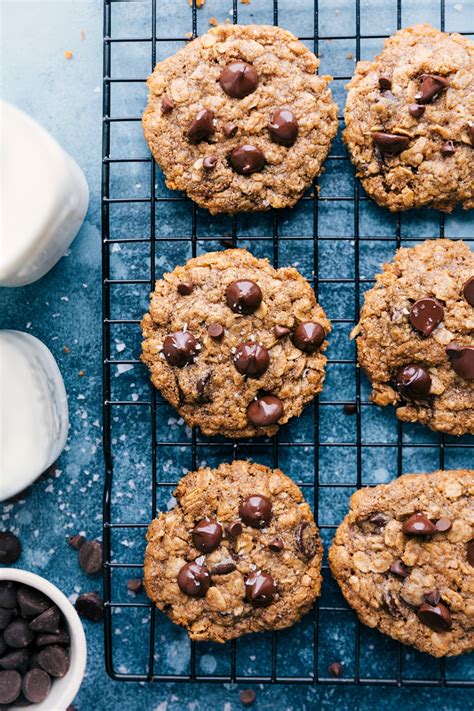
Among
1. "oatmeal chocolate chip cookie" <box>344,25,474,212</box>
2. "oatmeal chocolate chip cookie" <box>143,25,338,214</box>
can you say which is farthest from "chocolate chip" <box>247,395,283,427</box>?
"oatmeal chocolate chip cookie" <box>344,25,474,212</box>

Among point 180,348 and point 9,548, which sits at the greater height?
point 180,348

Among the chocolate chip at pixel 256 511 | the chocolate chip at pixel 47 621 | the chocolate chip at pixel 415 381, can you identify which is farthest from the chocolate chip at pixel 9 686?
the chocolate chip at pixel 415 381

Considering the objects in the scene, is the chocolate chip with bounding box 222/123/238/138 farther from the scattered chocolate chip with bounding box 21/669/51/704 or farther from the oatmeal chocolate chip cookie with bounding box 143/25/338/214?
the scattered chocolate chip with bounding box 21/669/51/704

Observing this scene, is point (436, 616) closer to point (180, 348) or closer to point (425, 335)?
point (425, 335)

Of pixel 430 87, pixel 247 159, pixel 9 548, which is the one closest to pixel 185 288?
pixel 247 159

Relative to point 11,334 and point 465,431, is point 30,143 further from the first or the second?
point 465,431

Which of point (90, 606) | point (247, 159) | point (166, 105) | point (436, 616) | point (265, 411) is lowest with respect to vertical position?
point (90, 606)

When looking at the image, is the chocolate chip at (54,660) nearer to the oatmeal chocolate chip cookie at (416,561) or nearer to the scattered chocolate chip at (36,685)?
the scattered chocolate chip at (36,685)
